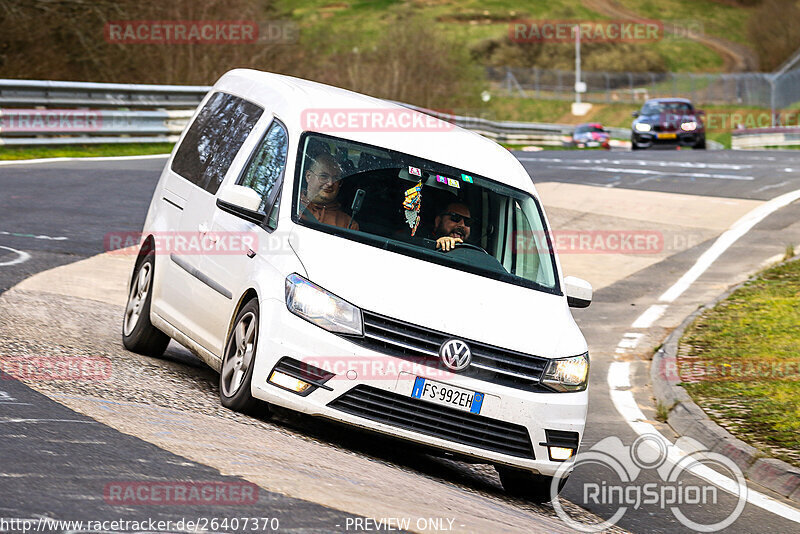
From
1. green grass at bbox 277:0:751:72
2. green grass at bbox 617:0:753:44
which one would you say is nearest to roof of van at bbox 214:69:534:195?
green grass at bbox 277:0:751:72

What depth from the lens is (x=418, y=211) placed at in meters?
7.37

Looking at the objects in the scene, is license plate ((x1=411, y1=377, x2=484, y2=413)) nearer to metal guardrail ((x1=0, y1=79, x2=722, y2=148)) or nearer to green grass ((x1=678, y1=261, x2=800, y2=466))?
green grass ((x1=678, y1=261, x2=800, y2=466))

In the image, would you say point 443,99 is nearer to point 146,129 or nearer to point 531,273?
point 146,129

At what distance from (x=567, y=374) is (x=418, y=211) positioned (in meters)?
1.43

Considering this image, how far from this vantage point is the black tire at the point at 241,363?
6602mm

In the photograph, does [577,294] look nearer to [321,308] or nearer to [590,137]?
[321,308]

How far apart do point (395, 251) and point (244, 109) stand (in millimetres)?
1956

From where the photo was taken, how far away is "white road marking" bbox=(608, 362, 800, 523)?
740 centimetres

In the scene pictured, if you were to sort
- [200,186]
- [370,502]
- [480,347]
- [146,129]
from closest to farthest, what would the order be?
[370,502], [480,347], [200,186], [146,129]

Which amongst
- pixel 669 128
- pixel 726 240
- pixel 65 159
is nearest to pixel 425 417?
pixel 726 240

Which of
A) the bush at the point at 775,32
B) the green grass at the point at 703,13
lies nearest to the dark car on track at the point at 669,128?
the bush at the point at 775,32

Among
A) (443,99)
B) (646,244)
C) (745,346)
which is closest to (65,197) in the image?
(646,244)

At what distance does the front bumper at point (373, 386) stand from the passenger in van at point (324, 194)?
2.66ft

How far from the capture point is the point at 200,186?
8.14 m
